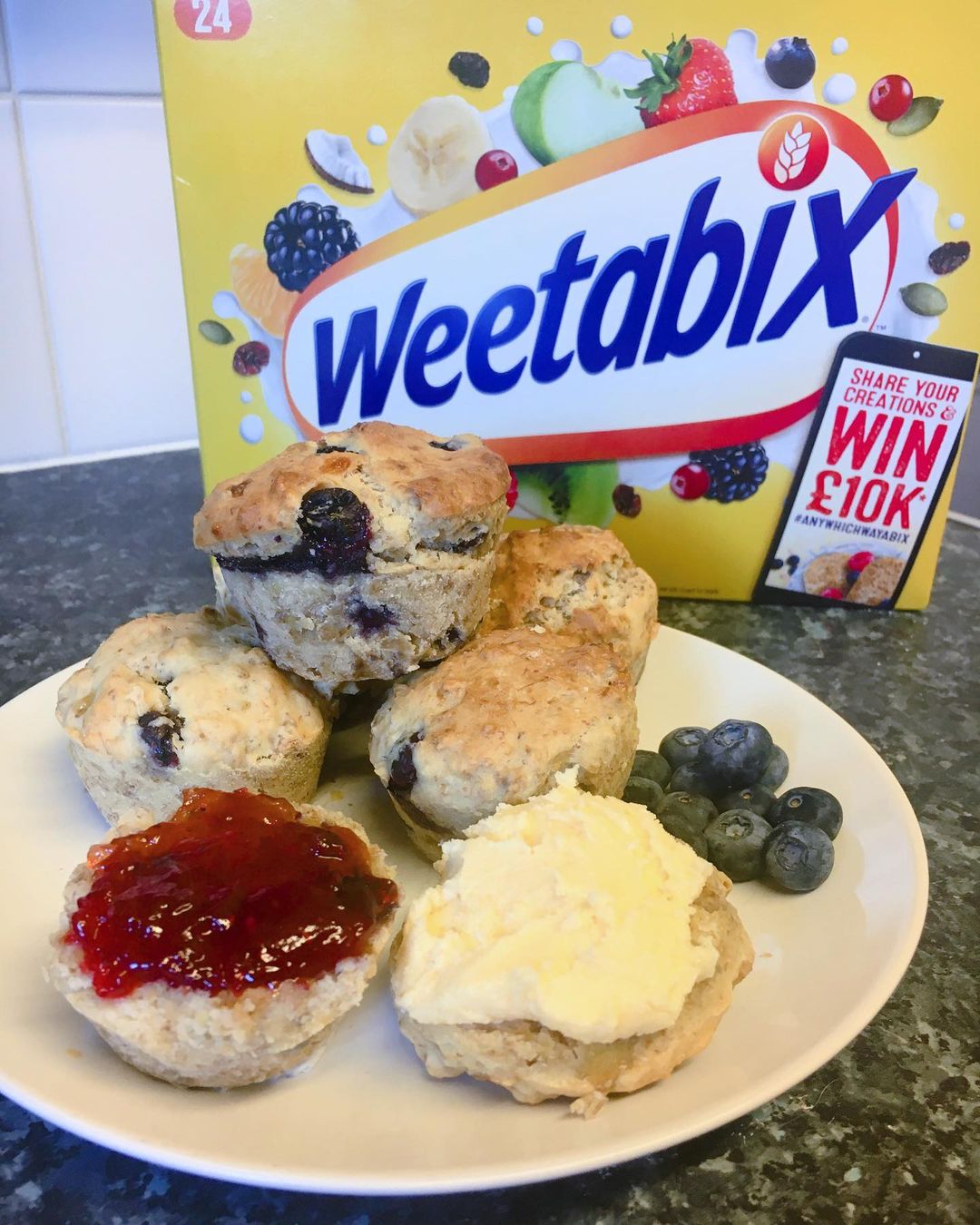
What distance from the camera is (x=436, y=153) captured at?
2.21m

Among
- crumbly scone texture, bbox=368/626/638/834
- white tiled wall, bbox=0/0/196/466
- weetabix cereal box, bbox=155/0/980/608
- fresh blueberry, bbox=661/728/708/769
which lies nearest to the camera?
crumbly scone texture, bbox=368/626/638/834

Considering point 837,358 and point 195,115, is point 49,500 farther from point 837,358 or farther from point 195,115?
point 837,358

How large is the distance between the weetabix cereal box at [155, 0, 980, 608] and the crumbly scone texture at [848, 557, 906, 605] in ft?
0.06

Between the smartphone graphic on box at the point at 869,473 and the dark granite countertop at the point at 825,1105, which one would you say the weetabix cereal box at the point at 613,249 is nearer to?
the smartphone graphic on box at the point at 869,473

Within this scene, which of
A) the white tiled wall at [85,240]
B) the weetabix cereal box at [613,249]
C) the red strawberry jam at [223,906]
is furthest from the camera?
the white tiled wall at [85,240]

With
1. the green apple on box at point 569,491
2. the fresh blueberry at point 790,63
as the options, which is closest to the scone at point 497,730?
the green apple on box at point 569,491

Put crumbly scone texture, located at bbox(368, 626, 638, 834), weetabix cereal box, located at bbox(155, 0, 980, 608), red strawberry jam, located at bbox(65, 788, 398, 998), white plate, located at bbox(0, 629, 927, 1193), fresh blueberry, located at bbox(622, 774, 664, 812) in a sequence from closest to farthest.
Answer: white plate, located at bbox(0, 629, 927, 1193) → red strawberry jam, located at bbox(65, 788, 398, 998) → crumbly scone texture, located at bbox(368, 626, 638, 834) → fresh blueberry, located at bbox(622, 774, 664, 812) → weetabix cereal box, located at bbox(155, 0, 980, 608)

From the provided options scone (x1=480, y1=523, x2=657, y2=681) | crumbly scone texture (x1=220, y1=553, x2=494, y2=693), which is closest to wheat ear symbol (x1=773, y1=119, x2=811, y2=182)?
scone (x1=480, y1=523, x2=657, y2=681)

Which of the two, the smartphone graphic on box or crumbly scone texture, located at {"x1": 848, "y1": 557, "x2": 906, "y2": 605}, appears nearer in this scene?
the smartphone graphic on box

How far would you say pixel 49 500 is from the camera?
3.21 meters

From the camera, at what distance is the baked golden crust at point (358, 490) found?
161 centimetres

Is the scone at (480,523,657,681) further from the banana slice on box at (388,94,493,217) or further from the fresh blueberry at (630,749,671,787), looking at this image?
the banana slice on box at (388,94,493,217)

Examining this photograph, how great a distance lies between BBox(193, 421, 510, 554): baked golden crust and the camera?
1610 mm

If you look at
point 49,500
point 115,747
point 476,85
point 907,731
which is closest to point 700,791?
point 907,731
